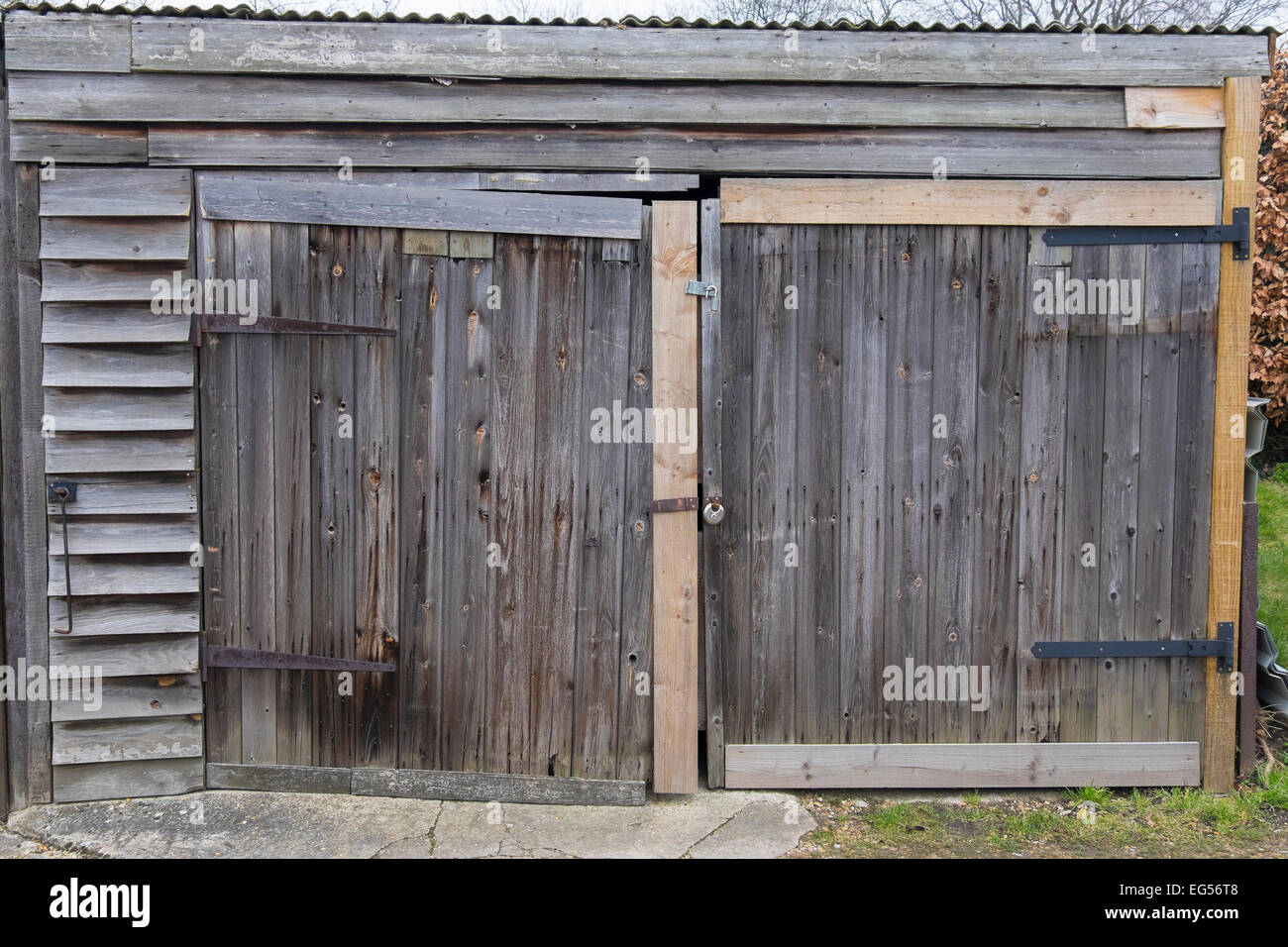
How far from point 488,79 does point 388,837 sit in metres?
3.01

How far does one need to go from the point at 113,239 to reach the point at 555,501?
2026 millimetres

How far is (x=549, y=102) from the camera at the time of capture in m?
3.54

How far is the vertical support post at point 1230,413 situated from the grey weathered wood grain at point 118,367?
422cm

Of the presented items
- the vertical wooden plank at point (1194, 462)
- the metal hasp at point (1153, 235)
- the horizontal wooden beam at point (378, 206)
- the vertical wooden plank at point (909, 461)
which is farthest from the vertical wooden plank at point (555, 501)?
the vertical wooden plank at point (1194, 462)

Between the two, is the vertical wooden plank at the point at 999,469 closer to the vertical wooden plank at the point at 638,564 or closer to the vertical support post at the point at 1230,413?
the vertical support post at the point at 1230,413

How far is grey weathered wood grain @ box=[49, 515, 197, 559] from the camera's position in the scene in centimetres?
350

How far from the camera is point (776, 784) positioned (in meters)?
3.70

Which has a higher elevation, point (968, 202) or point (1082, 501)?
point (968, 202)

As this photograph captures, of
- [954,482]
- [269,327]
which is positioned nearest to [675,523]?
[954,482]

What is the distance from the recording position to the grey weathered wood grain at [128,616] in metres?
3.51

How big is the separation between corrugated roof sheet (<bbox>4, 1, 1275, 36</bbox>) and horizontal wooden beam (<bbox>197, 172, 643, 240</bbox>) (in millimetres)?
627

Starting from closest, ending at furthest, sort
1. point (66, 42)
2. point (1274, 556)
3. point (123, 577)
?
point (66, 42), point (123, 577), point (1274, 556)

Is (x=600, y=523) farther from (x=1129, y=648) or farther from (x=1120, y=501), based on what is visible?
(x=1129, y=648)
